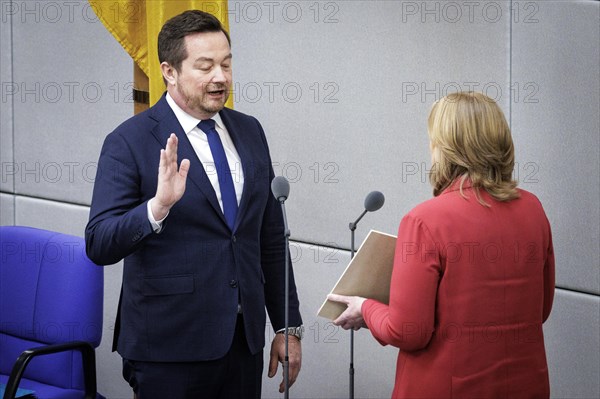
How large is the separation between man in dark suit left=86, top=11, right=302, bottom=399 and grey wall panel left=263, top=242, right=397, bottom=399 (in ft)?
3.14

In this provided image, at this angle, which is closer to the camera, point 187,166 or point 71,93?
point 187,166

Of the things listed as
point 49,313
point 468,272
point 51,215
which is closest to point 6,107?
point 51,215

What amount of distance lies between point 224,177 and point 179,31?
0.40 metres

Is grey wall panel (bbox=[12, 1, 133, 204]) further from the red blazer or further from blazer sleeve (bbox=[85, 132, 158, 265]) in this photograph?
the red blazer

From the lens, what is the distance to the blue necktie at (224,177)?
7.43 ft

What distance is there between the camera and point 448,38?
2.85m

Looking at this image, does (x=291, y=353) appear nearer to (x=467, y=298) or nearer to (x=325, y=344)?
(x=467, y=298)

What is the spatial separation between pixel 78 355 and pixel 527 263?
159cm

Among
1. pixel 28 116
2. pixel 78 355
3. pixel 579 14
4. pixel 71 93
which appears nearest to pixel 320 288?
pixel 78 355

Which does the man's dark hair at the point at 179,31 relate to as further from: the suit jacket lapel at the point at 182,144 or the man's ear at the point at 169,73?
the suit jacket lapel at the point at 182,144

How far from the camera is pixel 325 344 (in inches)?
132

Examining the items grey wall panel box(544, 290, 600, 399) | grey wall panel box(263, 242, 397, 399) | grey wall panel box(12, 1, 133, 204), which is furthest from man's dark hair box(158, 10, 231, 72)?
grey wall panel box(12, 1, 133, 204)

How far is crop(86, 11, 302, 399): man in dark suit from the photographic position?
7.16 ft

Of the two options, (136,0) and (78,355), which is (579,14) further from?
(78,355)
